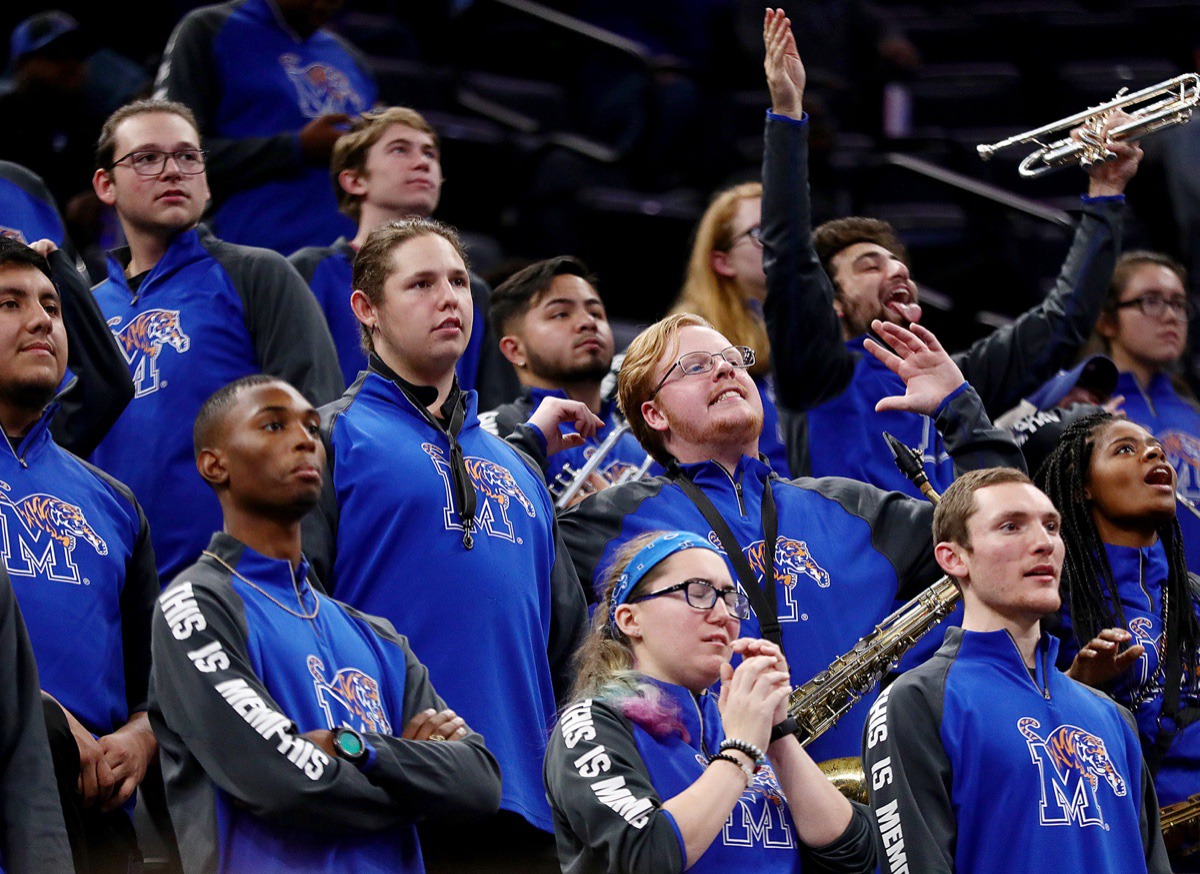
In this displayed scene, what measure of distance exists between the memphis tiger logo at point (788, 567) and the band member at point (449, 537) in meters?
0.43

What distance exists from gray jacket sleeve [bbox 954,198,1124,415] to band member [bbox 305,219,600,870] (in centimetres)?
178

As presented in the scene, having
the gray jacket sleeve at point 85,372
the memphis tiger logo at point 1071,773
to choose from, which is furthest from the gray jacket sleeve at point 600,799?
the gray jacket sleeve at point 85,372

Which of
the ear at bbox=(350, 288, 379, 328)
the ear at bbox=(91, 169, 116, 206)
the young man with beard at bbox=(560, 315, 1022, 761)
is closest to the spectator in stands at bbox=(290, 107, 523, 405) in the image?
the ear at bbox=(91, 169, 116, 206)

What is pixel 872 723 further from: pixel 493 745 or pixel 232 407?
pixel 232 407

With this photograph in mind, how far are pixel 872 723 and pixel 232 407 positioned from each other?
1.51m

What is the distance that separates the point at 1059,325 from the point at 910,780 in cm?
219

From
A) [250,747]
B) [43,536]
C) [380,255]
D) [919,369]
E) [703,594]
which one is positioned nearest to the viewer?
[250,747]

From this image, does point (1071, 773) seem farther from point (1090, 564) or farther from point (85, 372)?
point (85, 372)

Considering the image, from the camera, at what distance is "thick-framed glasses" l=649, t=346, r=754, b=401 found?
4684 millimetres

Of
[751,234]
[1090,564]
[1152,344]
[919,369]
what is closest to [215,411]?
[919,369]

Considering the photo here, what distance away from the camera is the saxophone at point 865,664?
4.43 metres

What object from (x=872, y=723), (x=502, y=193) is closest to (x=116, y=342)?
(x=872, y=723)

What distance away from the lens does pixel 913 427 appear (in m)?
5.38

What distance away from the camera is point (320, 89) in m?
6.50
